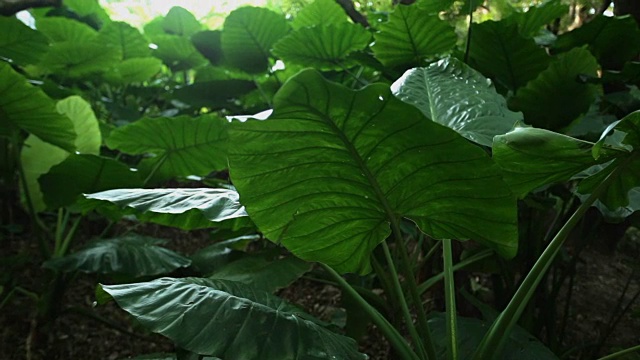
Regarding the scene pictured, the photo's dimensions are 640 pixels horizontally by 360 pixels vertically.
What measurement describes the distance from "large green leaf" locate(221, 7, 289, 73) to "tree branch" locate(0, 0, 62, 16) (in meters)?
0.53

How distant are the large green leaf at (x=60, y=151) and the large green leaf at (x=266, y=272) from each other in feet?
2.15

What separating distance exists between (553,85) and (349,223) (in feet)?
2.41

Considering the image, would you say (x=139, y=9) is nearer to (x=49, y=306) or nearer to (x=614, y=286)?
(x=49, y=306)

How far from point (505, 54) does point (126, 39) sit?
1495mm

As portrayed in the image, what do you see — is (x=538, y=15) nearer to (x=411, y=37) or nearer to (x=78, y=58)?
(x=411, y=37)

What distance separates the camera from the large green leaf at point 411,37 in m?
1.27

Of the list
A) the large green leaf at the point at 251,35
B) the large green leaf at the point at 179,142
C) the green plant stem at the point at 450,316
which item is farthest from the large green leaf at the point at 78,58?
the green plant stem at the point at 450,316

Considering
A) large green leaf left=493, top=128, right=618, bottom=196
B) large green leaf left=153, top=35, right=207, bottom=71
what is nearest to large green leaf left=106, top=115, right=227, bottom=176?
large green leaf left=493, top=128, right=618, bottom=196

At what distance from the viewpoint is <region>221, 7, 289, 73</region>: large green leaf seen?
168cm

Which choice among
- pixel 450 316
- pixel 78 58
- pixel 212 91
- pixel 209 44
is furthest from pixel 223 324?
pixel 209 44

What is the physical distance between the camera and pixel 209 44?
6.72ft

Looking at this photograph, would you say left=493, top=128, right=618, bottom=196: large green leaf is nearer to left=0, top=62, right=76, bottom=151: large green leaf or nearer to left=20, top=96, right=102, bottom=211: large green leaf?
left=0, top=62, right=76, bottom=151: large green leaf

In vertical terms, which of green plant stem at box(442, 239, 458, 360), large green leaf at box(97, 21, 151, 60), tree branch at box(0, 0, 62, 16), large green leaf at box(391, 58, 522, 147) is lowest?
green plant stem at box(442, 239, 458, 360)

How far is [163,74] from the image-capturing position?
107 inches
